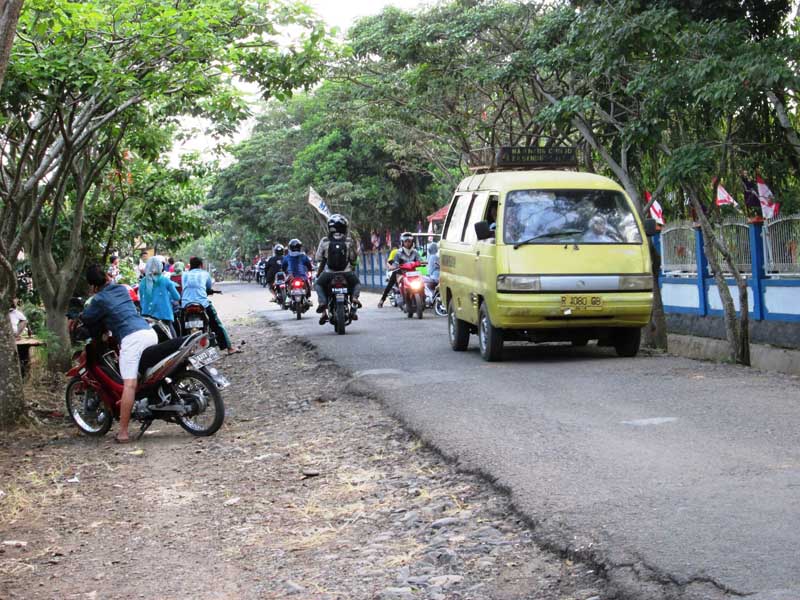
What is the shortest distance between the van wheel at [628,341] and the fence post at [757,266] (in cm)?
434

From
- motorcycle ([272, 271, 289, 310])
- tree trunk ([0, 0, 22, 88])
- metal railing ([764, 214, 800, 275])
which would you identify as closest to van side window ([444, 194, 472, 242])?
metal railing ([764, 214, 800, 275])

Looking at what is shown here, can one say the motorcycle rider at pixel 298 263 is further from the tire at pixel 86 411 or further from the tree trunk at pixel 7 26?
the tree trunk at pixel 7 26

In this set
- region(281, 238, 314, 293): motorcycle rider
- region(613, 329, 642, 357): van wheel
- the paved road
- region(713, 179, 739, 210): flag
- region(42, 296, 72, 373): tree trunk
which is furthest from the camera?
region(281, 238, 314, 293): motorcycle rider

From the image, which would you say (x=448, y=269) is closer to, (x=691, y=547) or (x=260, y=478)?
(x=260, y=478)

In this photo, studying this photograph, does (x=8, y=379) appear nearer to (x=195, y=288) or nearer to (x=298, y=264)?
(x=195, y=288)

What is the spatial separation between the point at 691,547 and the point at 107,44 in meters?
8.86

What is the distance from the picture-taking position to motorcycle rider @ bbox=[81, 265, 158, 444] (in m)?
9.84

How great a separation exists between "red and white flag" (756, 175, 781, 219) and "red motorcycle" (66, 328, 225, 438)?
9.52 m

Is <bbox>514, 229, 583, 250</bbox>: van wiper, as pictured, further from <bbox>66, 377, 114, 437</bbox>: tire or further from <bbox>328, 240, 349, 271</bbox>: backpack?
<bbox>328, 240, 349, 271</bbox>: backpack

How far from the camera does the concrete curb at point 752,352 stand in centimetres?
1536

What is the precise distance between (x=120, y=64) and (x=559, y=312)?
543 centimetres

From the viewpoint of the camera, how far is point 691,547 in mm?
4941

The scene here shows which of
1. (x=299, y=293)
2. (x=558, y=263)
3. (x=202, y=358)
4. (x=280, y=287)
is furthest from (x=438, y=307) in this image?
(x=202, y=358)

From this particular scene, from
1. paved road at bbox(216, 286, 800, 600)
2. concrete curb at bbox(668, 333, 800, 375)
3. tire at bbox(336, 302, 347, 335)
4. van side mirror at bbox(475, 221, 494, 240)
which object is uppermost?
van side mirror at bbox(475, 221, 494, 240)
